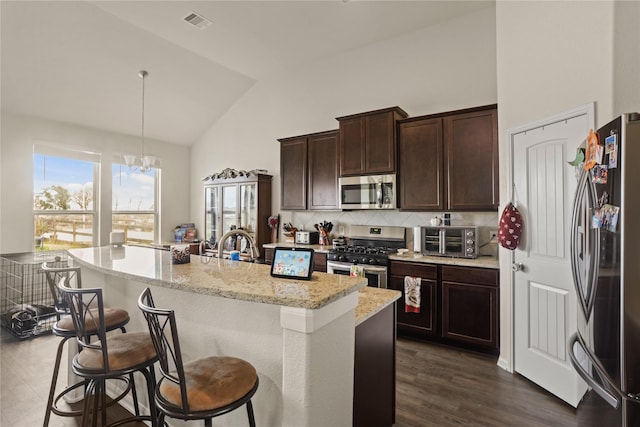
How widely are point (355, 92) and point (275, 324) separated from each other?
399 cm

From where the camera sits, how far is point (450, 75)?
3.81 meters

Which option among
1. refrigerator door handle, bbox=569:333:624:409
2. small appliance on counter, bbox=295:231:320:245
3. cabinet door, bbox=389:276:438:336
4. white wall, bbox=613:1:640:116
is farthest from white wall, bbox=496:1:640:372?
small appliance on counter, bbox=295:231:320:245

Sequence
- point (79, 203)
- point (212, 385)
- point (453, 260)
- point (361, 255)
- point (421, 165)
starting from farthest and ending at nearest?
1. point (79, 203)
2. point (361, 255)
3. point (421, 165)
4. point (453, 260)
5. point (212, 385)

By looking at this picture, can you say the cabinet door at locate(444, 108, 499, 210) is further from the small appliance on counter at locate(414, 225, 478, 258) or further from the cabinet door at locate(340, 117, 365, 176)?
the cabinet door at locate(340, 117, 365, 176)

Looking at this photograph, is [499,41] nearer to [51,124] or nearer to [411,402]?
[411,402]

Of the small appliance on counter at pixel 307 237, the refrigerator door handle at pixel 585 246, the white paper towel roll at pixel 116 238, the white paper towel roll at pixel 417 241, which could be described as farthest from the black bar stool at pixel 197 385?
the small appliance on counter at pixel 307 237

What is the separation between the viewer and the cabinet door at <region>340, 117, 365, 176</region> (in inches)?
157

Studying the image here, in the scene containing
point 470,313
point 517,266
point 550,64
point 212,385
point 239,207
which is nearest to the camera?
point 212,385

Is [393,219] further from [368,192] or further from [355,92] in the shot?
[355,92]

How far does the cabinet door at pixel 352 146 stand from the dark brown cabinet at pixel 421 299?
135 centimetres

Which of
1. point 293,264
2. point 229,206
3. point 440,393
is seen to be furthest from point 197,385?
point 229,206

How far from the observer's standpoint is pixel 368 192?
3.95 m

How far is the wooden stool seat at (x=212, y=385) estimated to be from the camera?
1141 millimetres

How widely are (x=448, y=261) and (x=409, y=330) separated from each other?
0.90 m
